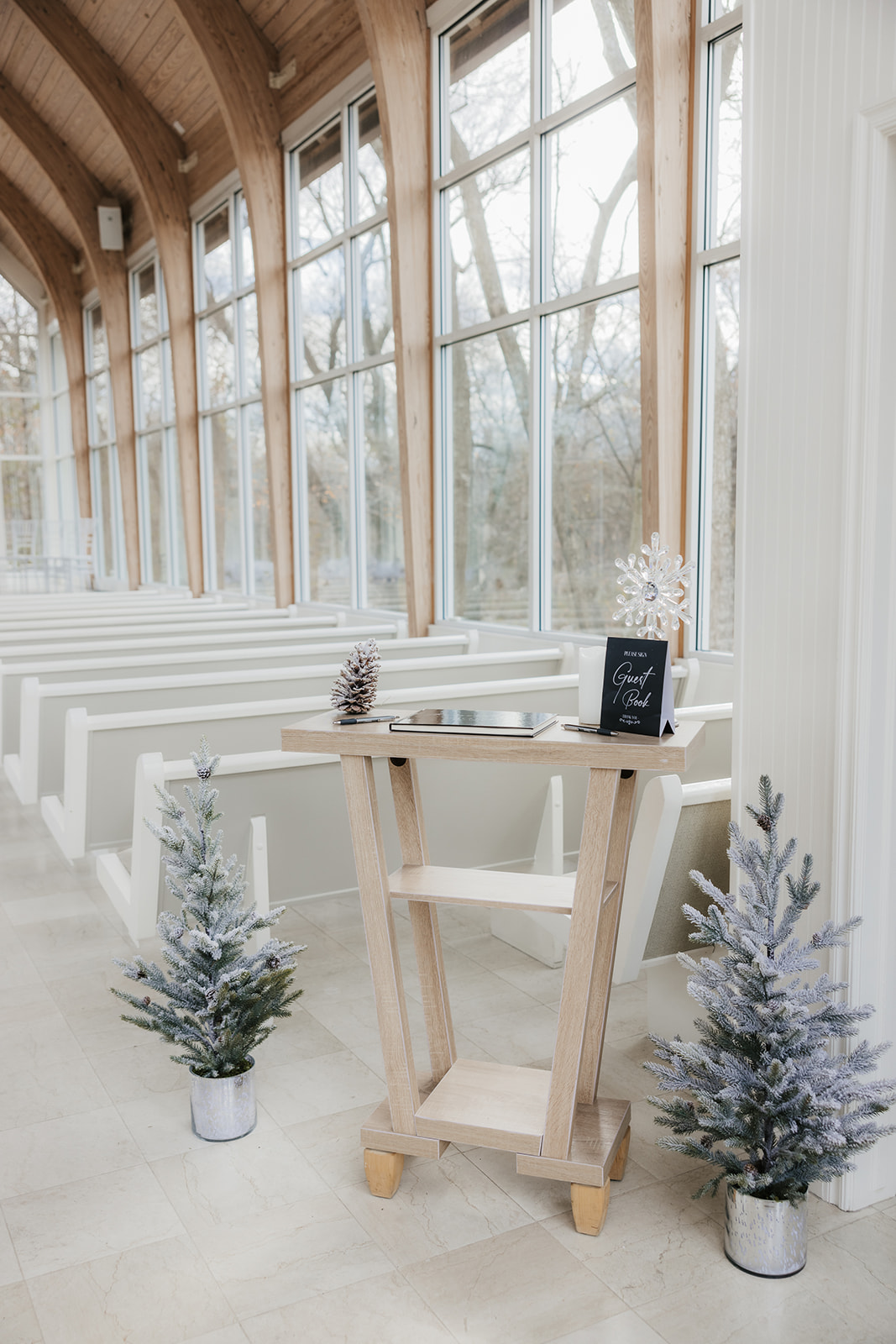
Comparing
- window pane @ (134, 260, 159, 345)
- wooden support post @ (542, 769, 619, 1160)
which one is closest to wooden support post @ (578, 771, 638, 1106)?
wooden support post @ (542, 769, 619, 1160)

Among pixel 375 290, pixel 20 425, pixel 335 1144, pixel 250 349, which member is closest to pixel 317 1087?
pixel 335 1144

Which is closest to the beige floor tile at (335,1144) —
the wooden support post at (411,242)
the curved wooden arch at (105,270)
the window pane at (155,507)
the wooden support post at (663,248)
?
the wooden support post at (663,248)

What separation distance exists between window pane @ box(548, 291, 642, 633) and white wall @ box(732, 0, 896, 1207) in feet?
7.32

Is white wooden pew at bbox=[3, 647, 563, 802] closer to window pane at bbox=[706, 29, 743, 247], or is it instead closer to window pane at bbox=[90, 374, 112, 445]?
window pane at bbox=[706, 29, 743, 247]

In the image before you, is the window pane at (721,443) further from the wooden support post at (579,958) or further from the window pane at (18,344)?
the window pane at (18,344)

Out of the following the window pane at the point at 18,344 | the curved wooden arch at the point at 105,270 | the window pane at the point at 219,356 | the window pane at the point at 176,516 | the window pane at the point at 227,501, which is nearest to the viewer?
the window pane at the point at 219,356

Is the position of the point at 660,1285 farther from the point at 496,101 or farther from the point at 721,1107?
the point at 496,101

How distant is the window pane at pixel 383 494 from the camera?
20.3ft

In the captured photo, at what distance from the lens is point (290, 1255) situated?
1860 mm

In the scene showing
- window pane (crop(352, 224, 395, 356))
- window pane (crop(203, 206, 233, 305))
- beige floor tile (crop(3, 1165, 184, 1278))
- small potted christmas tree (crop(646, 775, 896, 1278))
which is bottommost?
beige floor tile (crop(3, 1165, 184, 1278))

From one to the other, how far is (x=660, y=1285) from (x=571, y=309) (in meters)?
3.83

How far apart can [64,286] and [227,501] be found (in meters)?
4.51

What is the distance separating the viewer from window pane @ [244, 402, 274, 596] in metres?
7.96

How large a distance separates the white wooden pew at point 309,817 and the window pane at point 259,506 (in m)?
4.84
